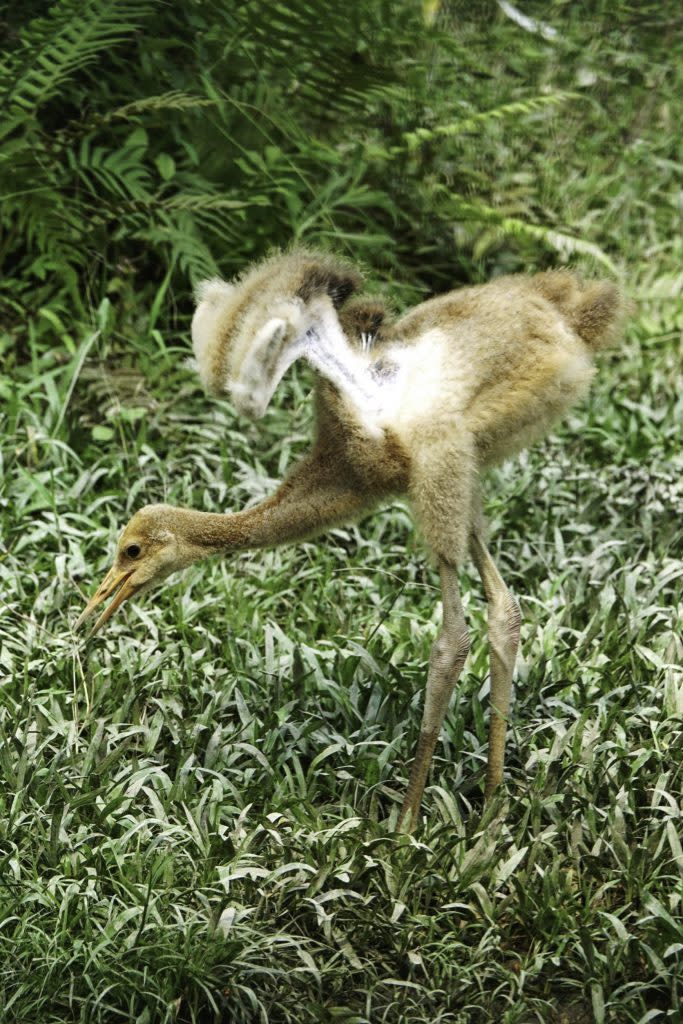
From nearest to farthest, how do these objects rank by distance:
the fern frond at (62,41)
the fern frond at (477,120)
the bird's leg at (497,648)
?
the bird's leg at (497,648), the fern frond at (62,41), the fern frond at (477,120)

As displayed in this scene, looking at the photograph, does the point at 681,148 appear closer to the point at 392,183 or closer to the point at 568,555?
the point at 392,183

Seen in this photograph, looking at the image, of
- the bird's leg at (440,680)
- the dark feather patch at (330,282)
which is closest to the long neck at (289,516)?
the bird's leg at (440,680)

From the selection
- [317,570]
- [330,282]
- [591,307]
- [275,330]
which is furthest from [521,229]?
[275,330]

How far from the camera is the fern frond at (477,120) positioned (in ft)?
21.4

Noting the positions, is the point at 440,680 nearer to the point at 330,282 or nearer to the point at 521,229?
→ the point at 330,282

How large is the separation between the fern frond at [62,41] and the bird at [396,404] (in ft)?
6.24

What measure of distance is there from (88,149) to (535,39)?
2.56 metres

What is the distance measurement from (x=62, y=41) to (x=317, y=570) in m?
2.47

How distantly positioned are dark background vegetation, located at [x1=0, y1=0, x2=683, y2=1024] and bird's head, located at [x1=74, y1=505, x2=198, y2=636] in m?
0.47

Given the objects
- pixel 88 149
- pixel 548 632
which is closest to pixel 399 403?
pixel 548 632

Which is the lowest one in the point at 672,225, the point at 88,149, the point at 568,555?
the point at 568,555

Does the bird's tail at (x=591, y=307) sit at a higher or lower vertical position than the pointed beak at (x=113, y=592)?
→ higher

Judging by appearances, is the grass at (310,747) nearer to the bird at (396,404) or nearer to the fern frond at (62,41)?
the bird at (396,404)

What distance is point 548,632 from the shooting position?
16.5ft
